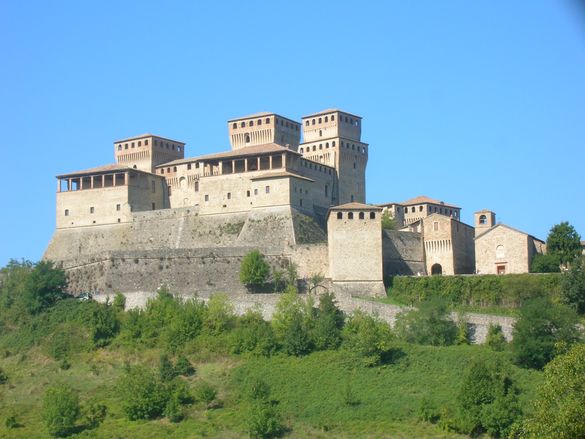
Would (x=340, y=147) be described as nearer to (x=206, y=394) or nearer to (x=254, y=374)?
(x=254, y=374)

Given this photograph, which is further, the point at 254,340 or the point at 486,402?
the point at 254,340

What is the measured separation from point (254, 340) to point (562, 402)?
70.0 ft

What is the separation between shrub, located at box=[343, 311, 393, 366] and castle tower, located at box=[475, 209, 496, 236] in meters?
14.2

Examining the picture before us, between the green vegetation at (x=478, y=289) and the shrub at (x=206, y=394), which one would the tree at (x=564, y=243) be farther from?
the shrub at (x=206, y=394)

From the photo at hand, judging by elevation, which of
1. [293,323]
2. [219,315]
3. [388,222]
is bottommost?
[293,323]

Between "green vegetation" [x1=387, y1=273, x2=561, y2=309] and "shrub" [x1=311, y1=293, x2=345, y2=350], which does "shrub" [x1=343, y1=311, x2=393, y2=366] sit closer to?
"shrub" [x1=311, y1=293, x2=345, y2=350]

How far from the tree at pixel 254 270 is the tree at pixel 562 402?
2423 cm

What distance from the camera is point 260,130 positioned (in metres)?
73.9

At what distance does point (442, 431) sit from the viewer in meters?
48.7

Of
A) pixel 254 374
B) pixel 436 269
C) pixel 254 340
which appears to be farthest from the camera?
pixel 436 269

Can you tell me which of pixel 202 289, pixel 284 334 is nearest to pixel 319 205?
→ pixel 202 289

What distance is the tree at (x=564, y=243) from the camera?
205 feet

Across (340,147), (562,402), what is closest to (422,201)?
(340,147)

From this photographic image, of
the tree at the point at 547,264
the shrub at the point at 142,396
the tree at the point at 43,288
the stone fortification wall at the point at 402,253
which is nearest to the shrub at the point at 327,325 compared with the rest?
the stone fortification wall at the point at 402,253
